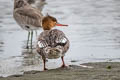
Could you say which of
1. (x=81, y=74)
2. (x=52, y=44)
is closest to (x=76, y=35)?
(x=52, y=44)

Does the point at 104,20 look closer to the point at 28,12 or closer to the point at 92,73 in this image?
the point at 28,12

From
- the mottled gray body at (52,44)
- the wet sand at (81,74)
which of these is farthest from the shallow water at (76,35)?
the wet sand at (81,74)

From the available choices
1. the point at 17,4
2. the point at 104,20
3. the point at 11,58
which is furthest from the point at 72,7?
the point at 11,58

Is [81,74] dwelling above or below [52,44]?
below

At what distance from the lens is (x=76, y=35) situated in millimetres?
13219

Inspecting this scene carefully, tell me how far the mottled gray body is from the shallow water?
37.8 inches

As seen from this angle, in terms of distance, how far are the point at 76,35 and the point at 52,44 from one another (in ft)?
17.8

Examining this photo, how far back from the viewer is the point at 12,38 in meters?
13.1

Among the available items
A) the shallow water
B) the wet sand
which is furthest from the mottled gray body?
the shallow water

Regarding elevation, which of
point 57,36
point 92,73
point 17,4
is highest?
point 17,4

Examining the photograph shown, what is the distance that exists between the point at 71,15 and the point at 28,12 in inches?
123

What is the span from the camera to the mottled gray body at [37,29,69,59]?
7754 millimetres

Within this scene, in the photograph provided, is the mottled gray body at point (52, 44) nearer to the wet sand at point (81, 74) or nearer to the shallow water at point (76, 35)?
the wet sand at point (81, 74)

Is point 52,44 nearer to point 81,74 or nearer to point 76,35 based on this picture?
point 81,74
